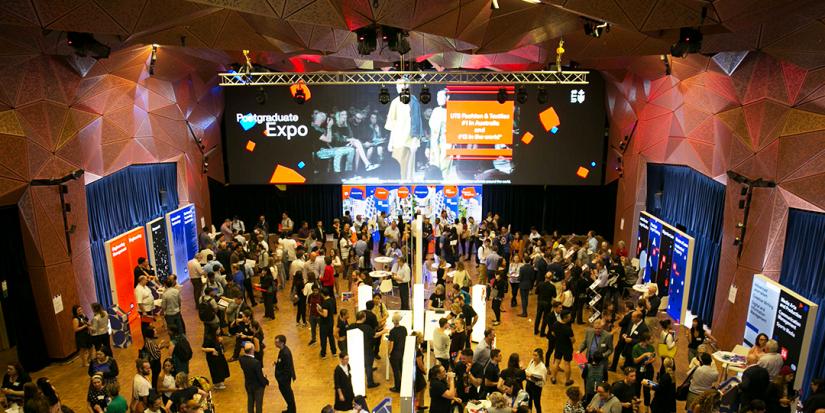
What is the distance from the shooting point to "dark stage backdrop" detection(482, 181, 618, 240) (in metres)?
16.7

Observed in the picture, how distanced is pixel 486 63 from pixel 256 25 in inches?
236

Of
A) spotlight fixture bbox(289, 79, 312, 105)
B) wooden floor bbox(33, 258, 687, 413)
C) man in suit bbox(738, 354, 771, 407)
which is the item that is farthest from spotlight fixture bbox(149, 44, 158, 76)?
man in suit bbox(738, 354, 771, 407)

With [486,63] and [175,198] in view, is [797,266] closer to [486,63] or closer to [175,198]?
[486,63]

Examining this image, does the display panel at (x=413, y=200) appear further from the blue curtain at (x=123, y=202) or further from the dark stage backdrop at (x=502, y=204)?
the blue curtain at (x=123, y=202)

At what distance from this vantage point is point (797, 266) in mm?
8047

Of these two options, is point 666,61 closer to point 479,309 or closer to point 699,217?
point 699,217

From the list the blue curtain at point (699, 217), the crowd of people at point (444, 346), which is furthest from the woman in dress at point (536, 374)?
the blue curtain at point (699, 217)

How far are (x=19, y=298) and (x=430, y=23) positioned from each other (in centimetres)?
779

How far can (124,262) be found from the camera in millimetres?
10883

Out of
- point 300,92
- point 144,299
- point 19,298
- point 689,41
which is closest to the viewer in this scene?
point 689,41

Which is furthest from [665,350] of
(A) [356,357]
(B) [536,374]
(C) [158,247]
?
(C) [158,247]

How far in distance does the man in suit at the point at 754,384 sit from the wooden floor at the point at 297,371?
147cm

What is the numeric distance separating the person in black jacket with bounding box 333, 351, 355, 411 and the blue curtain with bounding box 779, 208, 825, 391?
6292 mm

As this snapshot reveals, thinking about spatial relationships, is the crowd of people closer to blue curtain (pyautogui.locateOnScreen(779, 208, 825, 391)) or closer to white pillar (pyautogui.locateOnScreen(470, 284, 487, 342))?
white pillar (pyautogui.locateOnScreen(470, 284, 487, 342))
